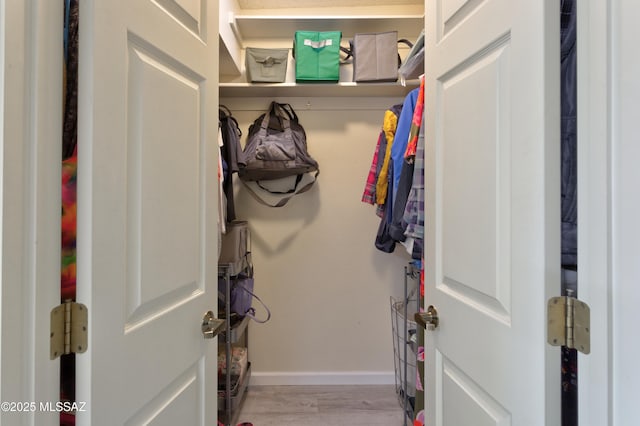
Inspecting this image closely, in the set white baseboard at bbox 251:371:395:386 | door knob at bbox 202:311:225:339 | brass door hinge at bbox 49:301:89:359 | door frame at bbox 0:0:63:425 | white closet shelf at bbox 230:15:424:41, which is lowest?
white baseboard at bbox 251:371:395:386

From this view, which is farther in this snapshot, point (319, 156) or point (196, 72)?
point (319, 156)

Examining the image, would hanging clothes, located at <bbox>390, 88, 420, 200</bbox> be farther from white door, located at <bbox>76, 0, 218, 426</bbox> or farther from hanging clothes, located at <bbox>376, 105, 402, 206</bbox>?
white door, located at <bbox>76, 0, 218, 426</bbox>

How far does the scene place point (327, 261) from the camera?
2227 millimetres

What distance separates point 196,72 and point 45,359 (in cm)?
79

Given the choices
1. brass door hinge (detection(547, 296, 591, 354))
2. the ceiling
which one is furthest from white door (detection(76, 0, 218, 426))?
the ceiling

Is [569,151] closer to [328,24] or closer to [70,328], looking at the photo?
[70,328]

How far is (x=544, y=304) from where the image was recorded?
0.59 metres

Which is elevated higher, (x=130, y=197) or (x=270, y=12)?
(x=270, y=12)

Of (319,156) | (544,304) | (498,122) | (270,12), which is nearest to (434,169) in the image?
(498,122)

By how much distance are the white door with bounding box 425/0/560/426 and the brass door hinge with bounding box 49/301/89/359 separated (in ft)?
2.79

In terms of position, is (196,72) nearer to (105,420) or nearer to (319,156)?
(105,420)

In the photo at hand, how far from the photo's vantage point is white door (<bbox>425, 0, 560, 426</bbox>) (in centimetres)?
59

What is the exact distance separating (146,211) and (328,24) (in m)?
1.77

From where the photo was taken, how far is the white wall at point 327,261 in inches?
86.9
